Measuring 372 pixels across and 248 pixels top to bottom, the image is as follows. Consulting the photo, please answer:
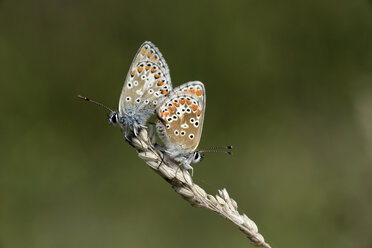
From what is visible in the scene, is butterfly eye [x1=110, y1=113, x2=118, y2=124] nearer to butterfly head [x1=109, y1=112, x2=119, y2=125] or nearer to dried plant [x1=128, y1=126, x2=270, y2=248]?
butterfly head [x1=109, y1=112, x2=119, y2=125]

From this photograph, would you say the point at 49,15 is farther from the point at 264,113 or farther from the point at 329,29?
the point at 329,29

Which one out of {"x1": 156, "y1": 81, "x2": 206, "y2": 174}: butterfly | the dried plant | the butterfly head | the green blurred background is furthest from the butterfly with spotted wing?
the green blurred background

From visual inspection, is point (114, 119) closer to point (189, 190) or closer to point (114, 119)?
point (114, 119)

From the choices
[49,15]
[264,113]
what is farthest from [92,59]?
[264,113]

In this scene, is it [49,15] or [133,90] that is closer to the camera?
[133,90]

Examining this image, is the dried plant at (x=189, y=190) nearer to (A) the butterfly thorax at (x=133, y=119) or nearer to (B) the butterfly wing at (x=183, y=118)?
(A) the butterfly thorax at (x=133, y=119)

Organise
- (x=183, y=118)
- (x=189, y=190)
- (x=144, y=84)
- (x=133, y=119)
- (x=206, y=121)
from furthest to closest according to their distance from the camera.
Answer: (x=206, y=121), (x=144, y=84), (x=133, y=119), (x=183, y=118), (x=189, y=190)

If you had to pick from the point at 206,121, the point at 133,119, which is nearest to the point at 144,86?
the point at 133,119
